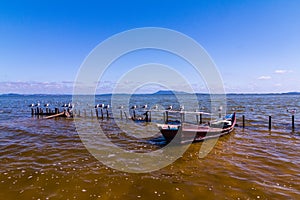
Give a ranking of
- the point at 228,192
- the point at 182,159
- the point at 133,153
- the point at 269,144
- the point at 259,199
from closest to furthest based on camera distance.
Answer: the point at 259,199, the point at 228,192, the point at 182,159, the point at 133,153, the point at 269,144

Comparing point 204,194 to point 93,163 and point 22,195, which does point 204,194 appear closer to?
point 93,163

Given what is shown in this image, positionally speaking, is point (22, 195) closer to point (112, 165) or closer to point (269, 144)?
point (112, 165)

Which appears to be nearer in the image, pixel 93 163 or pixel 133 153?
pixel 93 163

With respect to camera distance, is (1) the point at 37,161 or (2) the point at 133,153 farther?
(2) the point at 133,153

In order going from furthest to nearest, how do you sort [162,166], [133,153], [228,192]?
[133,153] < [162,166] < [228,192]

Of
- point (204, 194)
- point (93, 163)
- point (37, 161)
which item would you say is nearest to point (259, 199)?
point (204, 194)

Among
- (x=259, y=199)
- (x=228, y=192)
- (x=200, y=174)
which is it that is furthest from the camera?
(x=200, y=174)

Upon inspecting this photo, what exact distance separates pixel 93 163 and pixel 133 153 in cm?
295

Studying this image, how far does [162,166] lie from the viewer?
11.0 meters

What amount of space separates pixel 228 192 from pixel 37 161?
10.3m

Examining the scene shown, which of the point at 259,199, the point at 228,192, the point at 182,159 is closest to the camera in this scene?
the point at 259,199

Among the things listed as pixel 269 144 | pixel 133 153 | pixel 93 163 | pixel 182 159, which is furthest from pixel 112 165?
pixel 269 144

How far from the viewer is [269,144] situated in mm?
15828

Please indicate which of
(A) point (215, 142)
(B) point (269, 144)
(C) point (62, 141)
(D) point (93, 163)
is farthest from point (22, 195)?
(B) point (269, 144)
